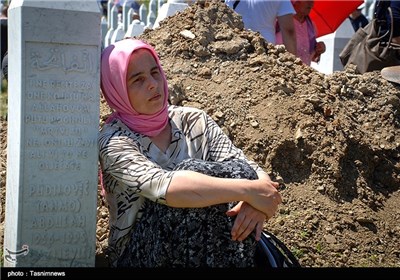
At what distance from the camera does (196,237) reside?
10.2 ft

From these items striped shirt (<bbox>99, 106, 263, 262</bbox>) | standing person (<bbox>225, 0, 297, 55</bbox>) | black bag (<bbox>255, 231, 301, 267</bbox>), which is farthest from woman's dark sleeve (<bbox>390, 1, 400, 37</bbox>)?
black bag (<bbox>255, 231, 301, 267</bbox>)

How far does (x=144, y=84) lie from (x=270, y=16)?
10.2 ft

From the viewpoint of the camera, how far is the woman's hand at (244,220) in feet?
10.1

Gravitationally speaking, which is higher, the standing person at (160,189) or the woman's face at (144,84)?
the woman's face at (144,84)

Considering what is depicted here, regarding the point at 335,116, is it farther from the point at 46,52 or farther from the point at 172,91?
the point at 46,52

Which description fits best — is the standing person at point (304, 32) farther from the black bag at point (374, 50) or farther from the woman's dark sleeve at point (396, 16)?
the woman's dark sleeve at point (396, 16)

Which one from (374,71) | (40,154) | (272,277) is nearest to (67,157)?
(40,154)

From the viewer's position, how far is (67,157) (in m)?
3.19

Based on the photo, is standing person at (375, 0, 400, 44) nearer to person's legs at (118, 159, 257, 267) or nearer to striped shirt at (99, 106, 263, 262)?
striped shirt at (99, 106, 263, 262)

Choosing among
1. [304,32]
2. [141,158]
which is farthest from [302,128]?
[304,32]

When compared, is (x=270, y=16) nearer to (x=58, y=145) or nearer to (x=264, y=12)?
(x=264, y=12)

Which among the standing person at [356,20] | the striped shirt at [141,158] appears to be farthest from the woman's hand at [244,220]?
the standing person at [356,20]

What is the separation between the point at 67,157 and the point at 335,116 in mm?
2099

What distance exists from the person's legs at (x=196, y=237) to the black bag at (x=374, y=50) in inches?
120
